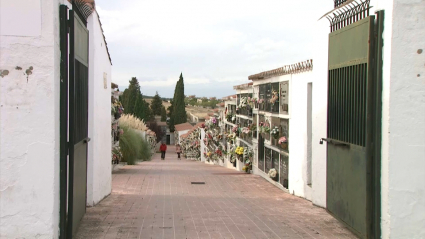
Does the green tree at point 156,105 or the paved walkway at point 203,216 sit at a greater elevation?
the green tree at point 156,105

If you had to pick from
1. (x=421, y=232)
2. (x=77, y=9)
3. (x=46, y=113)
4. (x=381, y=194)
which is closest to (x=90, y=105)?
(x=77, y=9)

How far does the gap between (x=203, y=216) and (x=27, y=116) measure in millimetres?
3464

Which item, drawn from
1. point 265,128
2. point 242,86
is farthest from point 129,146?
point 265,128

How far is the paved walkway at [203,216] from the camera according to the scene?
5863 millimetres

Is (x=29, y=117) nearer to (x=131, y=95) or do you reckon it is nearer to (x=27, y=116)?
(x=27, y=116)

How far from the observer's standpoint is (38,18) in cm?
438

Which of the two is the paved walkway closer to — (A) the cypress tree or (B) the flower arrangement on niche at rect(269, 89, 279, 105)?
(B) the flower arrangement on niche at rect(269, 89, 279, 105)

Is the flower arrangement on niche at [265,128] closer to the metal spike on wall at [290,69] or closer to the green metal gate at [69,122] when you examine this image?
the metal spike on wall at [290,69]

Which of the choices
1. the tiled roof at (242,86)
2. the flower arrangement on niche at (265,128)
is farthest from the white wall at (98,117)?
the tiled roof at (242,86)

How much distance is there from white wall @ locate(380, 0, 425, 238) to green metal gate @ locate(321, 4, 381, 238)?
0.15m

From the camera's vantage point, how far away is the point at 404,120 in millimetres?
4707

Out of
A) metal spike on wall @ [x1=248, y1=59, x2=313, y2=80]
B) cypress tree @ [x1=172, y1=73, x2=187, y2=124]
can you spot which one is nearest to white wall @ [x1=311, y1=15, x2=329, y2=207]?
metal spike on wall @ [x1=248, y1=59, x2=313, y2=80]

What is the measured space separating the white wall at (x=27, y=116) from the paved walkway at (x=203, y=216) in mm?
1312

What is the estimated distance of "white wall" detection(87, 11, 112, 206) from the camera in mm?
7488
